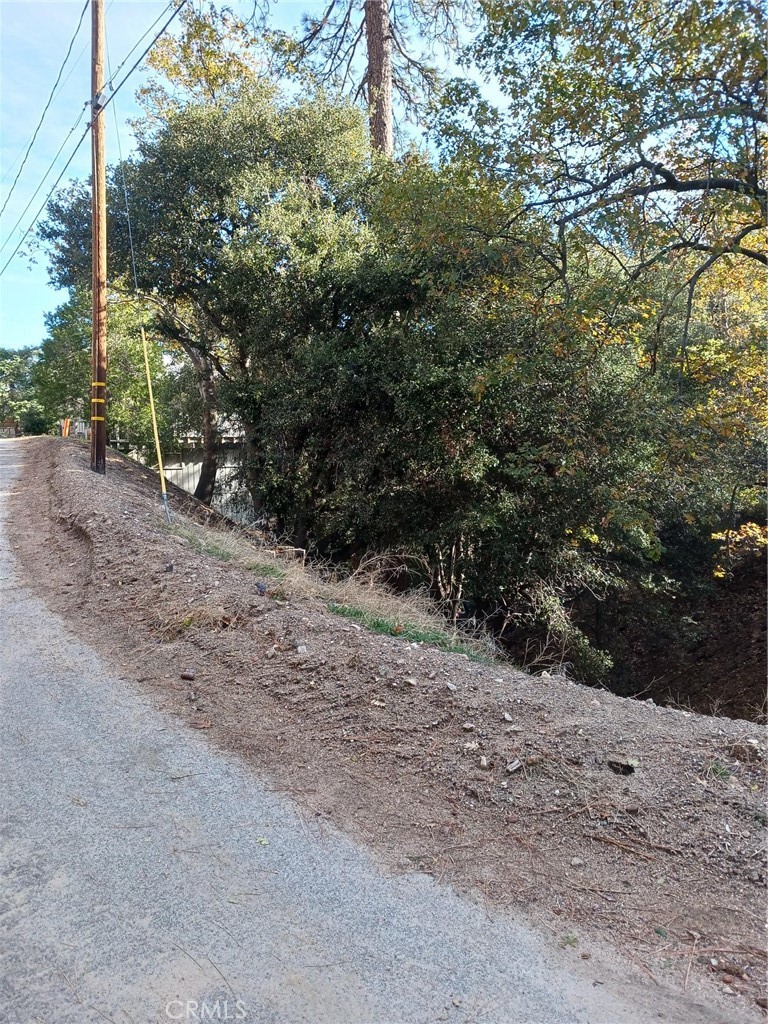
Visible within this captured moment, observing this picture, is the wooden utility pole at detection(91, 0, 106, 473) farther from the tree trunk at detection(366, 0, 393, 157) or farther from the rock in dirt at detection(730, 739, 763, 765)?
the rock in dirt at detection(730, 739, 763, 765)

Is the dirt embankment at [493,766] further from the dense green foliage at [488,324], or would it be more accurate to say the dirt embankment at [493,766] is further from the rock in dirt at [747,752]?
the dense green foliage at [488,324]

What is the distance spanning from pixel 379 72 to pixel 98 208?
26.2 feet

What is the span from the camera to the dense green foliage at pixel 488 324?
24.5 feet

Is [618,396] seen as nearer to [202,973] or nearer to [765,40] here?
[765,40]

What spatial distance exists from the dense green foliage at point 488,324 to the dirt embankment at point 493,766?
330 cm

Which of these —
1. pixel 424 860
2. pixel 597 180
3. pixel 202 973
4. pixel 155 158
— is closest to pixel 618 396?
pixel 597 180

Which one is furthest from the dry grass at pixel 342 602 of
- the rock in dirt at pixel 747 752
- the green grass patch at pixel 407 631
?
the rock in dirt at pixel 747 752

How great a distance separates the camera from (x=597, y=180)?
761 cm

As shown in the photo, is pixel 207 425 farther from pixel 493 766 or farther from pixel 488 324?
pixel 493 766

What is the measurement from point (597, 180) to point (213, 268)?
944cm

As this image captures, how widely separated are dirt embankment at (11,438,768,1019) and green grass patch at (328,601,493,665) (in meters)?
0.28
